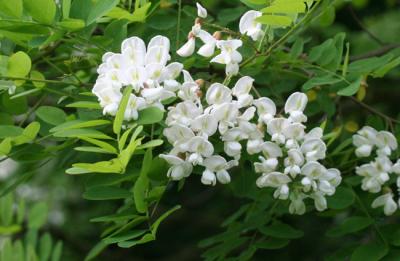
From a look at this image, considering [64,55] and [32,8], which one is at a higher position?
[32,8]

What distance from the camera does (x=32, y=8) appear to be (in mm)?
1028

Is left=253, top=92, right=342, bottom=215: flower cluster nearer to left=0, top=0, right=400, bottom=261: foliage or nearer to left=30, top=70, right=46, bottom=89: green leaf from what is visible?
A: left=0, top=0, right=400, bottom=261: foliage

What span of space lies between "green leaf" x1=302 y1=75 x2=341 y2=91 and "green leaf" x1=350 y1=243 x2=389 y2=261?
0.98 feet

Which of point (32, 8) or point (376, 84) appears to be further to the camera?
point (376, 84)

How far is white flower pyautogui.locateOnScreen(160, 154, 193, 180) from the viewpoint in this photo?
1005mm

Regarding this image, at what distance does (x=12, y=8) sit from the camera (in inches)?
40.4

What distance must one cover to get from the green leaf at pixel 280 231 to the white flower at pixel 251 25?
42cm

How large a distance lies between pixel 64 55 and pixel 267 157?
1.86 feet

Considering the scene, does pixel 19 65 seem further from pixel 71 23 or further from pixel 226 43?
pixel 226 43

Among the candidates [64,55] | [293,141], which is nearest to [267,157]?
[293,141]

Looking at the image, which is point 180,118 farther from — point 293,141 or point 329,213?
point 329,213

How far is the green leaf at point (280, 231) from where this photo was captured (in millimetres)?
1354

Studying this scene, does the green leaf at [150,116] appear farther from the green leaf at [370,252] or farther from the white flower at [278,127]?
the green leaf at [370,252]

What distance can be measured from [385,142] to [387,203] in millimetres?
103
